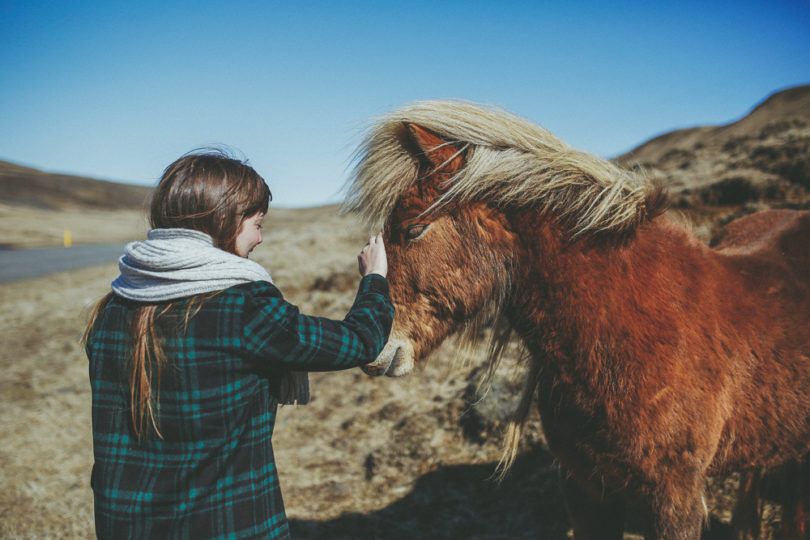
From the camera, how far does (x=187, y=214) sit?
1.42 m

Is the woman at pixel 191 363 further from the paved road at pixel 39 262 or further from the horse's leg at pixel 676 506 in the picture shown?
the paved road at pixel 39 262

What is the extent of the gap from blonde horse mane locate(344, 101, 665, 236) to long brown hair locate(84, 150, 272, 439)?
0.58m

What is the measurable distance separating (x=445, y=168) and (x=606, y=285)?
80 cm

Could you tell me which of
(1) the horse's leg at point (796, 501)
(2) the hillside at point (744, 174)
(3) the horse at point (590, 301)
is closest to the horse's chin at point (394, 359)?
(3) the horse at point (590, 301)

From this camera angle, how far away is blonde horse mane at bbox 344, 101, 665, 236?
177 centimetres

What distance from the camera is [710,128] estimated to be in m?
15.8

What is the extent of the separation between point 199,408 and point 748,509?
3.47 m

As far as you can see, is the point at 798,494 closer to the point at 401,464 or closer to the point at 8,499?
the point at 401,464

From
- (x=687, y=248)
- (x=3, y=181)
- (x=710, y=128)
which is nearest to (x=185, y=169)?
(x=687, y=248)

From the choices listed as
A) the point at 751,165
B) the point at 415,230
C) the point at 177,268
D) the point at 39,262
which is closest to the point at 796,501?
the point at 415,230

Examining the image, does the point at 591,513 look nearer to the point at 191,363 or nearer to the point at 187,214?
the point at 191,363

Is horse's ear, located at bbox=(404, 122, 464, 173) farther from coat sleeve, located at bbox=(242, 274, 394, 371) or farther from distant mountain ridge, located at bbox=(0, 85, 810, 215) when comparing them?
distant mountain ridge, located at bbox=(0, 85, 810, 215)

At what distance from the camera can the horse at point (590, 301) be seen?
1773mm

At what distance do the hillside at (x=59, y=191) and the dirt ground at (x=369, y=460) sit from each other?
197 ft
